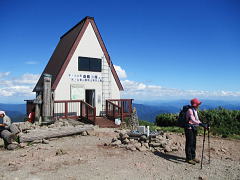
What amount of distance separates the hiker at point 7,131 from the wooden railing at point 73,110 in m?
5.02

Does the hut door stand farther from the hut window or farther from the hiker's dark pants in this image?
the hiker's dark pants

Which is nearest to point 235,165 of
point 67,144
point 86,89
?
point 67,144

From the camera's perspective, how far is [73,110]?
16.0m

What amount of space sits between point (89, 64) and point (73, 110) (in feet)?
14.2

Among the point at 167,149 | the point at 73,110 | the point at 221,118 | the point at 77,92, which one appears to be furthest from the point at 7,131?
the point at 221,118

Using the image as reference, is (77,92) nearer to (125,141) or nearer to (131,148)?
(125,141)

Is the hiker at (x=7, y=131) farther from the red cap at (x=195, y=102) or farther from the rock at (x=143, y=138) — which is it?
the red cap at (x=195, y=102)

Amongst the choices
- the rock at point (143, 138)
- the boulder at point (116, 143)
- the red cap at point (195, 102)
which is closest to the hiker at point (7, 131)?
the boulder at point (116, 143)

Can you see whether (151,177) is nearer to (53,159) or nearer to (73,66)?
(53,159)

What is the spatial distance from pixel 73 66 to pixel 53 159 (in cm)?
1095

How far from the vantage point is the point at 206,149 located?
8344 millimetres

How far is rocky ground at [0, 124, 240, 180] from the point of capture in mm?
5492

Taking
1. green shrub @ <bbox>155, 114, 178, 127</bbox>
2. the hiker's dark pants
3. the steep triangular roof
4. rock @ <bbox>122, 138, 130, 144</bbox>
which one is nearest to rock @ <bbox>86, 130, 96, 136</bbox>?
rock @ <bbox>122, 138, 130, 144</bbox>

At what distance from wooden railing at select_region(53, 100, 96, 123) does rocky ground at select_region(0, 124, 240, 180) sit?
507 cm
